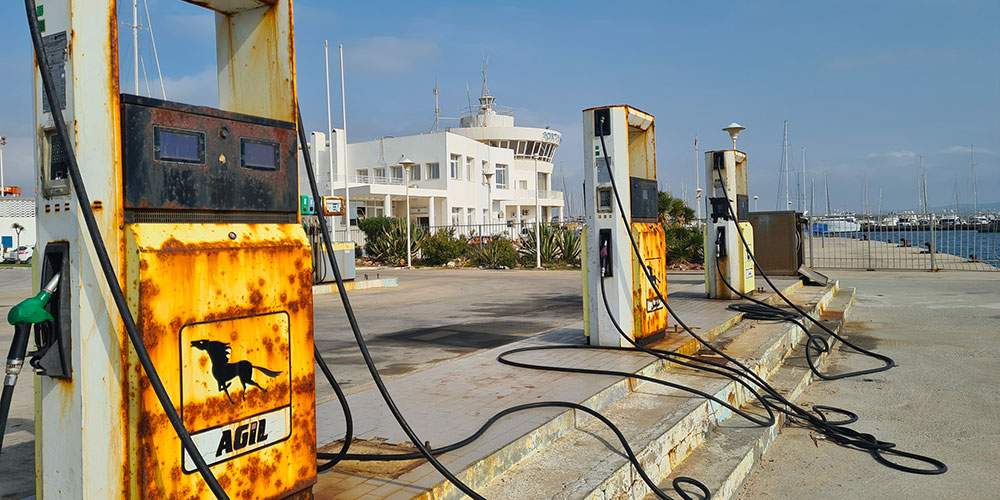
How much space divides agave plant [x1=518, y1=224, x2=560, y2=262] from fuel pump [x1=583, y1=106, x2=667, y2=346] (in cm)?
1740

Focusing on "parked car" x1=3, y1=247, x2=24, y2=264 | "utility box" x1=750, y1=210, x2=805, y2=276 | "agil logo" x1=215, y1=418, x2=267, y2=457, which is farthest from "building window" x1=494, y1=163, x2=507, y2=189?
"agil logo" x1=215, y1=418, x2=267, y2=457

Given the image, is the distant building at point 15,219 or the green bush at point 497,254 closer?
the green bush at point 497,254

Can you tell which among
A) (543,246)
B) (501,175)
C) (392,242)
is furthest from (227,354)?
(501,175)

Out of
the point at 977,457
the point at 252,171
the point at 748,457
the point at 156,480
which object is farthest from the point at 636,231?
the point at 156,480

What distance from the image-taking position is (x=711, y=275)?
1176 centimetres

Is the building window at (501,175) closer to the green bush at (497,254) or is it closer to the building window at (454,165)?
the building window at (454,165)

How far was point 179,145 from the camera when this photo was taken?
263cm

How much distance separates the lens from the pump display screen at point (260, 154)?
2885 millimetres

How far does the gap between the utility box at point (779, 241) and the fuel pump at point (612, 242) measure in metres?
8.90

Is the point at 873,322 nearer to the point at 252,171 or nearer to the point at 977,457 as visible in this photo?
the point at 977,457

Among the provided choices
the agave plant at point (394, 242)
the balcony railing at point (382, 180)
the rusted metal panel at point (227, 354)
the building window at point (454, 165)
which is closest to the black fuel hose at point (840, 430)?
the rusted metal panel at point (227, 354)

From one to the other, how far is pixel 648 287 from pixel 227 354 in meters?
5.13

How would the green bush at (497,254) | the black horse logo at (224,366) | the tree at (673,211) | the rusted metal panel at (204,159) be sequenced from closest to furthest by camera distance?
the rusted metal panel at (204,159)
the black horse logo at (224,366)
the green bush at (497,254)
the tree at (673,211)

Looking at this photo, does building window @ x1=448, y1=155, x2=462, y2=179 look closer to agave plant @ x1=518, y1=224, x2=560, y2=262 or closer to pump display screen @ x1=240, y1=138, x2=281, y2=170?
agave plant @ x1=518, y1=224, x2=560, y2=262
